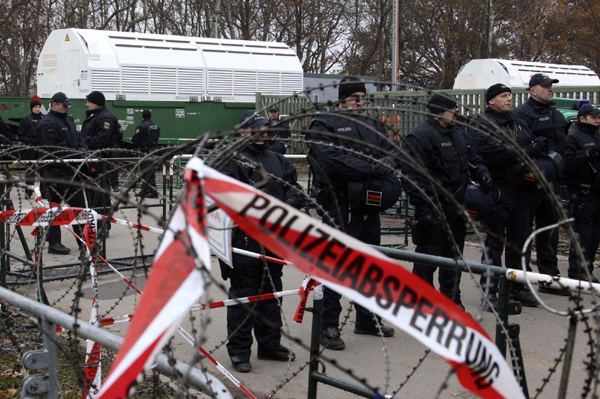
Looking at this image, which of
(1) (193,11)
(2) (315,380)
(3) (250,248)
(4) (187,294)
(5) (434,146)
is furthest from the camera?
(1) (193,11)

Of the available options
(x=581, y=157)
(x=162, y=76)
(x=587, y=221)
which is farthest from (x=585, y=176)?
(x=162, y=76)

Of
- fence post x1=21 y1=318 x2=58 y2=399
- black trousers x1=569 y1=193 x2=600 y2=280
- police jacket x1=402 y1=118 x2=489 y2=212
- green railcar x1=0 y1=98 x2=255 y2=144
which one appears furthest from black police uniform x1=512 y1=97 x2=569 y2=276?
green railcar x1=0 y1=98 x2=255 y2=144

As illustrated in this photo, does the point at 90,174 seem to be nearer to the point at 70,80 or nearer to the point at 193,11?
the point at 70,80

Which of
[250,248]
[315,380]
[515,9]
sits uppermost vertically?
[515,9]

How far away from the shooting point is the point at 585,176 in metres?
7.61

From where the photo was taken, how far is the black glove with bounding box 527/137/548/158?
7.00 meters

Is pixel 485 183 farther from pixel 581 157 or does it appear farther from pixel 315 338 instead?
pixel 315 338

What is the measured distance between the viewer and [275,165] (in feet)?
17.8

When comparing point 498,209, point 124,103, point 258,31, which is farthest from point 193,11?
point 498,209

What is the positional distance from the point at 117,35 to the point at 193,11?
847 inches

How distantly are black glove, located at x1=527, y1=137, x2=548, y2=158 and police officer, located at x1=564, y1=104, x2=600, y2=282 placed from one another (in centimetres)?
65

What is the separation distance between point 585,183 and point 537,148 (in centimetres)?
100

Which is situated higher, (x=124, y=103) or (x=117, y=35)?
(x=117, y=35)

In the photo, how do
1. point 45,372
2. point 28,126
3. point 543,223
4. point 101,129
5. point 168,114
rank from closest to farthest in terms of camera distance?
point 45,372, point 543,223, point 101,129, point 28,126, point 168,114
